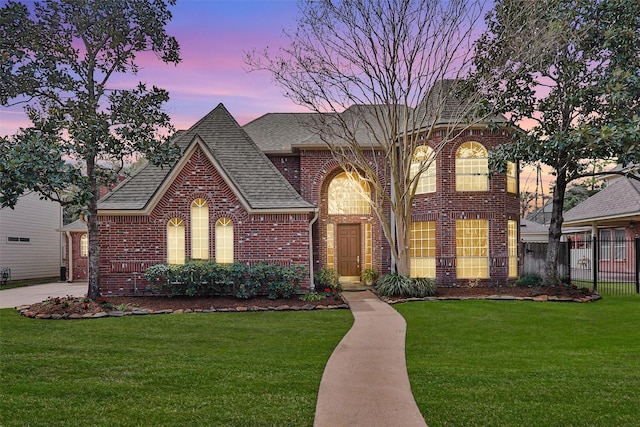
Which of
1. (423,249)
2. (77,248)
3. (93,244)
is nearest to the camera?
(93,244)

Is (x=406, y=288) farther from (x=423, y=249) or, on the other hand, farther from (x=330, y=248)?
(x=330, y=248)

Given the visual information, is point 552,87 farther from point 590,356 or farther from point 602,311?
point 590,356


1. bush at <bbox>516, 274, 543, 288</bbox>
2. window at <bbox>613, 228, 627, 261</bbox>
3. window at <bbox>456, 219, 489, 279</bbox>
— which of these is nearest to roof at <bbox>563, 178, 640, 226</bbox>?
window at <bbox>613, 228, 627, 261</bbox>

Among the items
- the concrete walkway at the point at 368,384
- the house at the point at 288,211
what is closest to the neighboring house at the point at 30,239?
the house at the point at 288,211

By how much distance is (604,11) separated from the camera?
1552 centimetres

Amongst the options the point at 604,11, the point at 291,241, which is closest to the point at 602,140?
the point at 604,11

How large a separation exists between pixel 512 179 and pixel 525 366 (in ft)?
44.6

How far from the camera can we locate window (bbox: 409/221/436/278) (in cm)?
1916

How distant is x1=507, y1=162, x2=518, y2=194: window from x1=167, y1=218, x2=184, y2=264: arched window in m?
12.9

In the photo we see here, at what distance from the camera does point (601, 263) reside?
26391mm

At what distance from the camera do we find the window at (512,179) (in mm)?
19438

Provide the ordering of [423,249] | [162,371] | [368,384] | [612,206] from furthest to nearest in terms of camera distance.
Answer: [612,206], [423,249], [162,371], [368,384]

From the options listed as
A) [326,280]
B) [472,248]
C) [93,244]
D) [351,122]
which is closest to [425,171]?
[472,248]

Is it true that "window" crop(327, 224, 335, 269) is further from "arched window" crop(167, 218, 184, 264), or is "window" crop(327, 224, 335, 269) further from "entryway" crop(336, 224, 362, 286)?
"arched window" crop(167, 218, 184, 264)
